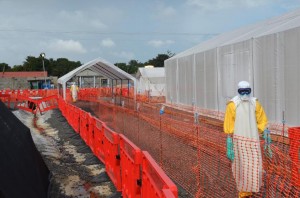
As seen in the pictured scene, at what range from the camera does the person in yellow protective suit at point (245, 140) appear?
5.23 m

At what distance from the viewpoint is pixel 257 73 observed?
15492mm

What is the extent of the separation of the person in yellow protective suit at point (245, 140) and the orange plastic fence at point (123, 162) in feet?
4.78

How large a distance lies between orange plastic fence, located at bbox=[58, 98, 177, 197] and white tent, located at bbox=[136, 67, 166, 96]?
112ft

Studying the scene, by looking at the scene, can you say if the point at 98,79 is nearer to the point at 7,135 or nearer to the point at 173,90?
the point at 173,90

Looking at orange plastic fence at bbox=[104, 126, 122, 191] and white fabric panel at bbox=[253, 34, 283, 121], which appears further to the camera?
white fabric panel at bbox=[253, 34, 283, 121]

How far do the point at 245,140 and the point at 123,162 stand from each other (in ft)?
7.14

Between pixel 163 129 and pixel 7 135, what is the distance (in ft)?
17.5

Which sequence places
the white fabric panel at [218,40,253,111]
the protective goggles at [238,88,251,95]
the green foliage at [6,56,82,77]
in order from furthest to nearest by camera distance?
the green foliage at [6,56,82,77] → the white fabric panel at [218,40,253,111] → the protective goggles at [238,88,251,95]

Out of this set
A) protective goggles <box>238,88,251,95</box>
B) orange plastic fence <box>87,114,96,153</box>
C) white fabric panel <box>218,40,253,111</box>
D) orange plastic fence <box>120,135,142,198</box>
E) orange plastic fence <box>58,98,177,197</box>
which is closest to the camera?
orange plastic fence <box>58,98,177,197</box>

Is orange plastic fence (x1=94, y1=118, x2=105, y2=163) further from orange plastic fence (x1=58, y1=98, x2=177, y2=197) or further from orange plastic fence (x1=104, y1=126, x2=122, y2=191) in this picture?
orange plastic fence (x1=104, y1=126, x2=122, y2=191)

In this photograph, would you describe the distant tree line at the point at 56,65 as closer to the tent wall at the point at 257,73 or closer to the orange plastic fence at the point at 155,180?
the tent wall at the point at 257,73

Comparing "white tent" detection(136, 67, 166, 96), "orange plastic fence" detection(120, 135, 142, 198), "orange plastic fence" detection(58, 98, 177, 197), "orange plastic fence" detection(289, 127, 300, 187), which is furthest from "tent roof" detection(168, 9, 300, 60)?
"white tent" detection(136, 67, 166, 96)

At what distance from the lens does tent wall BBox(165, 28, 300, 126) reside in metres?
13.1

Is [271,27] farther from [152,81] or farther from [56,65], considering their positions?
[56,65]
